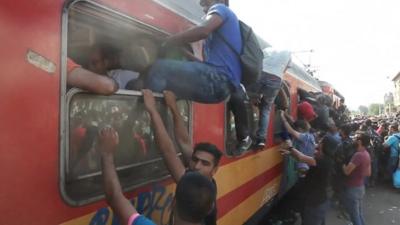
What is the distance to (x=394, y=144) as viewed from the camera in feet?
34.1

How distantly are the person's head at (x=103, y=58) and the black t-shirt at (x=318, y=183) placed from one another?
10.9 ft

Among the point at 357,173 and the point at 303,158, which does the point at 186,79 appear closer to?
the point at 303,158

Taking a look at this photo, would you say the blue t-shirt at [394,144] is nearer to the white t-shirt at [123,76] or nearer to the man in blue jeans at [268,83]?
the man in blue jeans at [268,83]

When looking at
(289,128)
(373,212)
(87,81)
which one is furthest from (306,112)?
(87,81)

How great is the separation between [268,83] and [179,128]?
1865 mm

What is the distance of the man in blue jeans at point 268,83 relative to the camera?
165 inches

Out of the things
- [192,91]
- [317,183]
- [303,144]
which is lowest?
[317,183]

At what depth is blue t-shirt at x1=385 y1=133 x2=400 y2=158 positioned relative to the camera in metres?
10.3

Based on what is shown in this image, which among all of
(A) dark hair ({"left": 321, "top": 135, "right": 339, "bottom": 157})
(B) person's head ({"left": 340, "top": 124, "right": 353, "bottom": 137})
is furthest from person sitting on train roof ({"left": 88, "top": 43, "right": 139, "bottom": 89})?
(B) person's head ({"left": 340, "top": 124, "right": 353, "bottom": 137})

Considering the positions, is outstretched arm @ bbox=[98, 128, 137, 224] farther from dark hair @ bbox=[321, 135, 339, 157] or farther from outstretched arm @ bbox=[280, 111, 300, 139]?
outstretched arm @ bbox=[280, 111, 300, 139]

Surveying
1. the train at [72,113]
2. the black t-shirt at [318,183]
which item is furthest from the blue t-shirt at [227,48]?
the black t-shirt at [318,183]

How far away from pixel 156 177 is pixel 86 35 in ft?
2.97

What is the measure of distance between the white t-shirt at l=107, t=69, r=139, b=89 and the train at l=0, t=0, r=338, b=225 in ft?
0.50

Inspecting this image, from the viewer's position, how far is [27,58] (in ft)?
5.25
